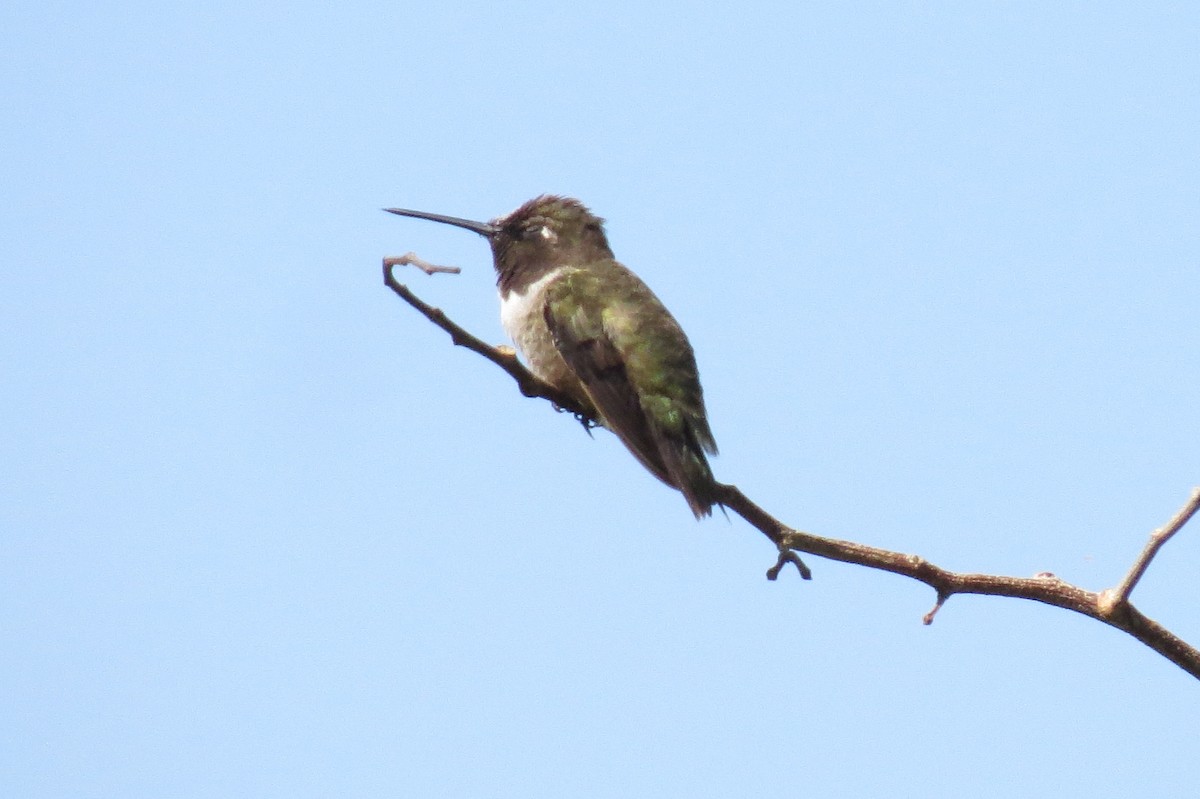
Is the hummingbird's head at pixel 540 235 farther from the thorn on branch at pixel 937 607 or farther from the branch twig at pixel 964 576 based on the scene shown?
the thorn on branch at pixel 937 607

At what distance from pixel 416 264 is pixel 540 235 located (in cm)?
324

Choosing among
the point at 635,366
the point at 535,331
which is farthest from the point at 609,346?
the point at 535,331

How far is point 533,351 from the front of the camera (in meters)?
6.16

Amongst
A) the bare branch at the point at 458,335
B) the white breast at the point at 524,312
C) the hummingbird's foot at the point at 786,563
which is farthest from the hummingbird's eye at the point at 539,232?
the hummingbird's foot at the point at 786,563

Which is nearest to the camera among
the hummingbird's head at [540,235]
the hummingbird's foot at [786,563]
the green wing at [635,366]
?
the hummingbird's foot at [786,563]

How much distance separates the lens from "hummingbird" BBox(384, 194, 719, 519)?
5.47 m

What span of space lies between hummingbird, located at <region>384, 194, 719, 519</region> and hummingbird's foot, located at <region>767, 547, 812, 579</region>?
109 cm

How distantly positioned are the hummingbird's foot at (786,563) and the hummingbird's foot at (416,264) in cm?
113

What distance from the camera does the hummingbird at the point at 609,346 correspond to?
5.47 metres

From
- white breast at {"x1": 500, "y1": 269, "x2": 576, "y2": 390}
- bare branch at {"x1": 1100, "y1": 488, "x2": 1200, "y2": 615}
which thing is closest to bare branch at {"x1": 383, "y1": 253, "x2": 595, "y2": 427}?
white breast at {"x1": 500, "y1": 269, "x2": 576, "y2": 390}

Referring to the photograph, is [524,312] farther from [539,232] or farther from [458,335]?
[458,335]

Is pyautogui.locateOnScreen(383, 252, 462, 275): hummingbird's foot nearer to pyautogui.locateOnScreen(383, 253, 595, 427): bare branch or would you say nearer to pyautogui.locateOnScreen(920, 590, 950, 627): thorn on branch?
pyautogui.locateOnScreen(383, 253, 595, 427): bare branch

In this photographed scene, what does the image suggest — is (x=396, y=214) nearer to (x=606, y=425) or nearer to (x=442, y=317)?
(x=606, y=425)

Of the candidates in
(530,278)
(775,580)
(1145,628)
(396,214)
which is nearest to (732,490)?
(775,580)
